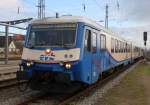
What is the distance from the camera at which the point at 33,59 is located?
44.1 ft

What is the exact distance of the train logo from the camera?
13141 mm

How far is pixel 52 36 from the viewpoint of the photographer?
45.1 ft

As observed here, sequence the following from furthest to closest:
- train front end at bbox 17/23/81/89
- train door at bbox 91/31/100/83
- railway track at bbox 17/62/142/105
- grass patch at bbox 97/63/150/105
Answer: train door at bbox 91/31/100/83 < grass patch at bbox 97/63/150/105 < train front end at bbox 17/23/81/89 < railway track at bbox 17/62/142/105

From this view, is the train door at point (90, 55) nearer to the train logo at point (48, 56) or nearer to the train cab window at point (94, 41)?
the train cab window at point (94, 41)

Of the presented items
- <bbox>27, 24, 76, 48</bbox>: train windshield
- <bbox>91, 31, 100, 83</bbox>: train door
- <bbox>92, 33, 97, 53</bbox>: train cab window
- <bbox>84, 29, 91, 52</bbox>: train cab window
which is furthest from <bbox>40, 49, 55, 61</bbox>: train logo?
<bbox>92, 33, 97, 53</bbox>: train cab window

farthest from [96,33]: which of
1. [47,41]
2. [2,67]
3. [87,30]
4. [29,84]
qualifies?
[2,67]

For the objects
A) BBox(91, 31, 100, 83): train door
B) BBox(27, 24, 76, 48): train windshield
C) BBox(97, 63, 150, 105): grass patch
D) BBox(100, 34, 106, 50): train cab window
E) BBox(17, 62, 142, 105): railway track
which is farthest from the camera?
BBox(100, 34, 106, 50): train cab window

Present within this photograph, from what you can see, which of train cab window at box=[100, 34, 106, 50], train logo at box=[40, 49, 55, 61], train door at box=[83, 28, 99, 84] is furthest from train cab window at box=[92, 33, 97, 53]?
train logo at box=[40, 49, 55, 61]

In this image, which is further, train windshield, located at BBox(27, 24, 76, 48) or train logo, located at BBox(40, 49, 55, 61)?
train windshield, located at BBox(27, 24, 76, 48)

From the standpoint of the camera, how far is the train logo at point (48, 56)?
13.1 metres

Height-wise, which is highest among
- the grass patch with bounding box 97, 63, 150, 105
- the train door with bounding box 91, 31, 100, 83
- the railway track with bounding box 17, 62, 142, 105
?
the train door with bounding box 91, 31, 100, 83

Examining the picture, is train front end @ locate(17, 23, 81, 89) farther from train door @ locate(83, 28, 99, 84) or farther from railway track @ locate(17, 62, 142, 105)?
train door @ locate(83, 28, 99, 84)

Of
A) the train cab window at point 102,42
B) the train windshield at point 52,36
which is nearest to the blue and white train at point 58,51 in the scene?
the train windshield at point 52,36

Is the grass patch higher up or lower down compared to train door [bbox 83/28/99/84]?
lower down
